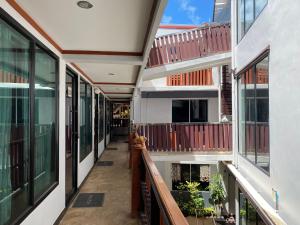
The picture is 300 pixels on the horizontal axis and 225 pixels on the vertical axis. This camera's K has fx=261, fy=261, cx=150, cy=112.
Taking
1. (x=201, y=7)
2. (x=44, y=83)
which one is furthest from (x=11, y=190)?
(x=201, y=7)

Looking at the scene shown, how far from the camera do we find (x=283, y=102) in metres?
4.04

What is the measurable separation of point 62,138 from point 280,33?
3755mm

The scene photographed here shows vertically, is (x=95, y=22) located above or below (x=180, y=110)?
above

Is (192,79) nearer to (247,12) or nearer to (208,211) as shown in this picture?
(247,12)

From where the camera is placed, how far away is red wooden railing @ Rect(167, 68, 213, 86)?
11383 mm

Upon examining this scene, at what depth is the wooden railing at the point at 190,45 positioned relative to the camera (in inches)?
315

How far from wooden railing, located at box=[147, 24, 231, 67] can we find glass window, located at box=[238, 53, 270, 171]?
188cm

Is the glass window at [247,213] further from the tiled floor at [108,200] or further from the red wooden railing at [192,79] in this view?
the red wooden railing at [192,79]

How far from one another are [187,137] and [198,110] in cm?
334

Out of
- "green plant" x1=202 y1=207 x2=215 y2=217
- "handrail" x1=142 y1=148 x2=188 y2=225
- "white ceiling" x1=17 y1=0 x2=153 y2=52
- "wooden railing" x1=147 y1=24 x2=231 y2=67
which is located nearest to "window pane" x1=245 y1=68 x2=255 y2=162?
"wooden railing" x1=147 y1=24 x2=231 y2=67

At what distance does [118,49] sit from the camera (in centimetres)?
365

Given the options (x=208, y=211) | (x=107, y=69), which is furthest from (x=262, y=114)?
(x=208, y=211)

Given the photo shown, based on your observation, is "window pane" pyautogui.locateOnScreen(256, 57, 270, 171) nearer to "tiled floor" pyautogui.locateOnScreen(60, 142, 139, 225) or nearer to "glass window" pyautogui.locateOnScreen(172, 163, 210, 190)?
"tiled floor" pyautogui.locateOnScreen(60, 142, 139, 225)

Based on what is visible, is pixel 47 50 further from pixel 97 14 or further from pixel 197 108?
pixel 197 108
